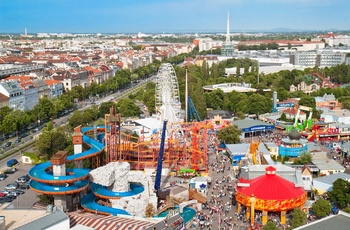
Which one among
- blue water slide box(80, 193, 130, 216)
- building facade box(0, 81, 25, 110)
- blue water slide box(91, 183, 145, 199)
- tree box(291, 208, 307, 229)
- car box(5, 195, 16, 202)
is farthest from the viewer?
building facade box(0, 81, 25, 110)

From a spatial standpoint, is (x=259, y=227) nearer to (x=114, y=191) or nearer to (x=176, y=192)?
(x=176, y=192)

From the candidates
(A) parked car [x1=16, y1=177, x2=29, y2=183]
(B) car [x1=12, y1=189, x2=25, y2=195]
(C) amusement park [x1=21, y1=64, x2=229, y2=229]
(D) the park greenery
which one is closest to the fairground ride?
(C) amusement park [x1=21, y1=64, x2=229, y2=229]

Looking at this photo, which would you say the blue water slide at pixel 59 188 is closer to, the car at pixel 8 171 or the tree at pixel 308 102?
the car at pixel 8 171

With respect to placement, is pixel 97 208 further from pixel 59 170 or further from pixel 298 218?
pixel 298 218

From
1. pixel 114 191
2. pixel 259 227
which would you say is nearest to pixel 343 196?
pixel 259 227

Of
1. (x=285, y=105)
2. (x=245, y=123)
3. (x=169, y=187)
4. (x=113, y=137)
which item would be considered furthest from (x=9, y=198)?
(x=285, y=105)

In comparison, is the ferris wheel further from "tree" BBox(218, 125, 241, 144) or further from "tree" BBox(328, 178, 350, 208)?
"tree" BBox(328, 178, 350, 208)
